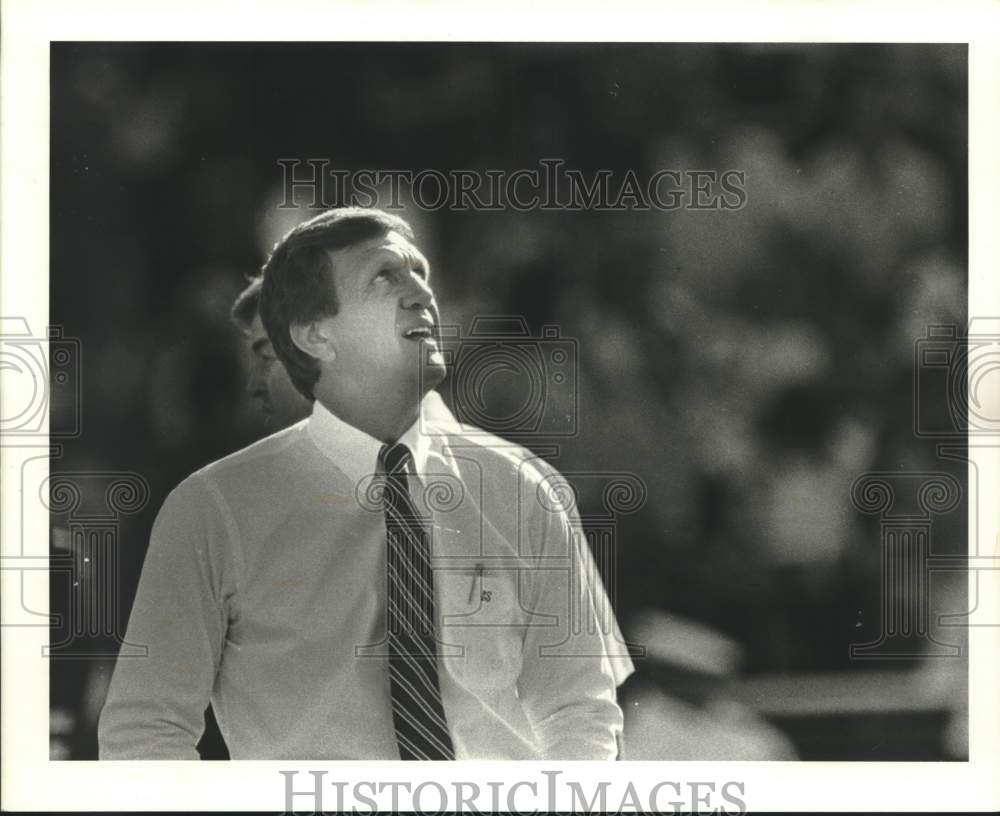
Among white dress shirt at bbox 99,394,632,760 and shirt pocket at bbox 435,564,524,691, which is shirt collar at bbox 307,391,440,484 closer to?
white dress shirt at bbox 99,394,632,760

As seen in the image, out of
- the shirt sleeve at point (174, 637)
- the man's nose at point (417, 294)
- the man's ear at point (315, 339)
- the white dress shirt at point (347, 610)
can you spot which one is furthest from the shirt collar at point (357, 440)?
the shirt sleeve at point (174, 637)

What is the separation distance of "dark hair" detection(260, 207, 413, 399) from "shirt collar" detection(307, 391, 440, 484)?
0.08 meters

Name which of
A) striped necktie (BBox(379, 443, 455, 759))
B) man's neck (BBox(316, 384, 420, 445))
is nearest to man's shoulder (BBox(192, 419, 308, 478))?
man's neck (BBox(316, 384, 420, 445))

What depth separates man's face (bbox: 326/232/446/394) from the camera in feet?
10.6

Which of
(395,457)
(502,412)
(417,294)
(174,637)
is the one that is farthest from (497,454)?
(174,637)

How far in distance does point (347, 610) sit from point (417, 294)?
85 cm

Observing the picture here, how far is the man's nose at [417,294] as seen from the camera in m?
3.22

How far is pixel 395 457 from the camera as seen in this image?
127 inches

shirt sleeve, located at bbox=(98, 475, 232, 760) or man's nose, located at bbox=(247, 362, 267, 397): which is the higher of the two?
man's nose, located at bbox=(247, 362, 267, 397)
